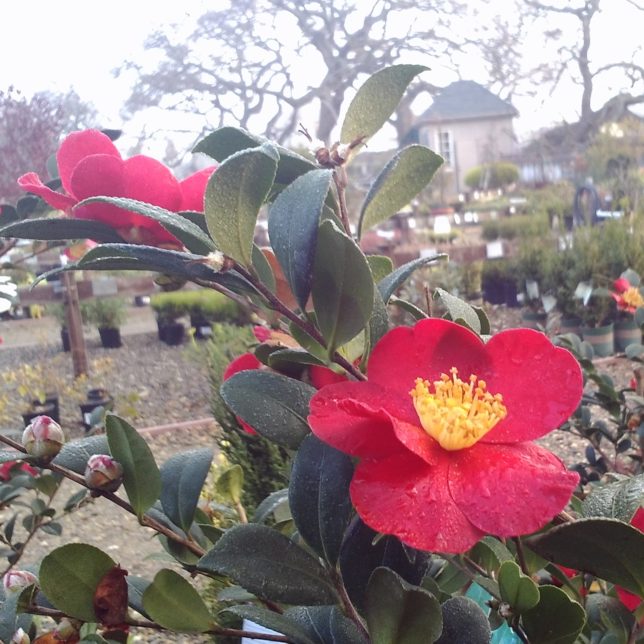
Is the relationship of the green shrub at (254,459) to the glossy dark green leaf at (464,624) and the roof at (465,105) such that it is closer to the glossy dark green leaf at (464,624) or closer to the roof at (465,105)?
the glossy dark green leaf at (464,624)

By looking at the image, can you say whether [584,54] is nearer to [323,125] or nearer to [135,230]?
[323,125]

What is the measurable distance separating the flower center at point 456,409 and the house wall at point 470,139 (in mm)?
13581

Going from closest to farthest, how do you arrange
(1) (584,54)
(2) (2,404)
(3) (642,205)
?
1. (2) (2,404)
2. (3) (642,205)
3. (1) (584,54)

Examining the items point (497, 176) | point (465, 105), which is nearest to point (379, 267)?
point (497, 176)

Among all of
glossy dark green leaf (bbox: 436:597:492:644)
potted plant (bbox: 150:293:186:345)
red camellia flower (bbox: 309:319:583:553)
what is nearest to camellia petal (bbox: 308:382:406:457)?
red camellia flower (bbox: 309:319:583:553)

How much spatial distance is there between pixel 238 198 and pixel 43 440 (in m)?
0.19

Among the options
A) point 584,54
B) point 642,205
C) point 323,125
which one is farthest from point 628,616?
point 584,54

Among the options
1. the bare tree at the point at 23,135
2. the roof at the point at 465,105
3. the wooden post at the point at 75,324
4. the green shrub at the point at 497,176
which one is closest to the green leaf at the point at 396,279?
the wooden post at the point at 75,324

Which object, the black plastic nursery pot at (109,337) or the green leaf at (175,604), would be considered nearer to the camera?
the green leaf at (175,604)

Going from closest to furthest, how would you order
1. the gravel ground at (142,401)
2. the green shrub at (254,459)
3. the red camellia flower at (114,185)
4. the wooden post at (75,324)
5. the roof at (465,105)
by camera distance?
the red camellia flower at (114,185) < the green shrub at (254,459) < the gravel ground at (142,401) < the wooden post at (75,324) < the roof at (465,105)

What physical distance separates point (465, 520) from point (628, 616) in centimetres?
15

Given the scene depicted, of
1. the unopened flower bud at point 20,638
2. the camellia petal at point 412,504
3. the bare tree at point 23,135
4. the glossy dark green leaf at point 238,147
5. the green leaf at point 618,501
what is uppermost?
the bare tree at point 23,135

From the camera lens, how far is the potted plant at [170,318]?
510cm

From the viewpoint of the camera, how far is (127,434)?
372 mm
